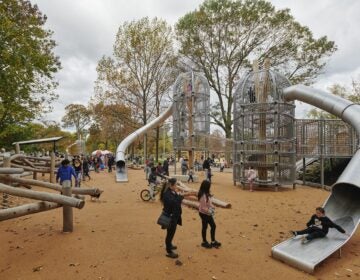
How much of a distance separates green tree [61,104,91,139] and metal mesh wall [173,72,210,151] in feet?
155

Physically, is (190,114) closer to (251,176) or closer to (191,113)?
(191,113)

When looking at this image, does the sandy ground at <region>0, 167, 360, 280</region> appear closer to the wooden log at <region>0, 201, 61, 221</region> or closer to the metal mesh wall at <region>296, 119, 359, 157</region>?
the wooden log at <region>0, 201, 61, 221</region>

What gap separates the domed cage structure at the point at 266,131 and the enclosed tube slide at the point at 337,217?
12.6ft

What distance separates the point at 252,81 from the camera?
17828 millimetres

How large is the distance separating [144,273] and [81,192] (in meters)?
3.23

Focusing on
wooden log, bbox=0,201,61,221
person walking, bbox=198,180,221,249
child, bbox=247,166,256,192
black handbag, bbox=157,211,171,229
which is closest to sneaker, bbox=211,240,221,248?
person walking, bbox=198,180,221,249

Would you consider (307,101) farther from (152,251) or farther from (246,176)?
(152,251)

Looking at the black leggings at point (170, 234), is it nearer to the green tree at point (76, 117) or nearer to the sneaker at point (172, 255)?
the sneaker at point (172, 255)

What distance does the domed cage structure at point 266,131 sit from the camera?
16609 mm

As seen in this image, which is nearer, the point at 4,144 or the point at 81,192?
the point at 81,192

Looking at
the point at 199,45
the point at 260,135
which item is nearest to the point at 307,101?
the point at 260,135

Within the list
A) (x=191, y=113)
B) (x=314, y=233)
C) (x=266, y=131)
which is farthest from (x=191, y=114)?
(x=314, y=233)

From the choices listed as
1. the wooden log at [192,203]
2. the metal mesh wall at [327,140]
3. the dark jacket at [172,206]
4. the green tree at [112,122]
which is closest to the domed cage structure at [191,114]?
the metal mesh wall at [327,140]

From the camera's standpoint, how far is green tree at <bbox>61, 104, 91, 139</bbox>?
214 feet
